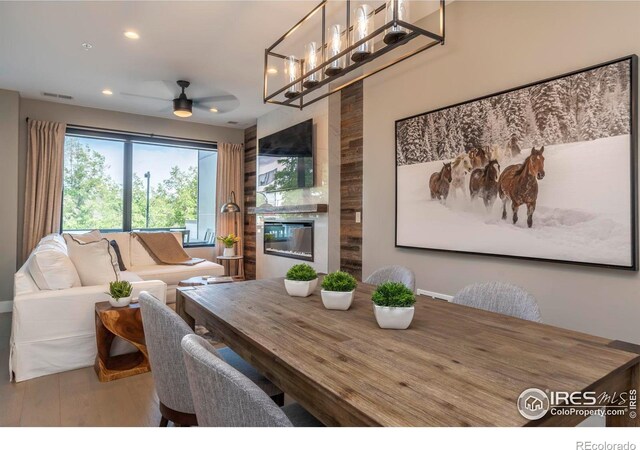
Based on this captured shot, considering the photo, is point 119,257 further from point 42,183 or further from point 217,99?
point 217,99

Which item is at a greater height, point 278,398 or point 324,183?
point 324,183

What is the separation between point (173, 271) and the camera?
4.45 metres

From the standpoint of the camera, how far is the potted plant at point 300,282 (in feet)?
5.72

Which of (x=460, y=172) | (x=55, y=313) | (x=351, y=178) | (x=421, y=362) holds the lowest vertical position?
(x=55, y=313)

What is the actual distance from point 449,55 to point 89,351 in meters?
3.49

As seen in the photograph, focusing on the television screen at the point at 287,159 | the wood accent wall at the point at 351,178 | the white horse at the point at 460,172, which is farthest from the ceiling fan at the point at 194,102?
the white horse at the point at 460,172

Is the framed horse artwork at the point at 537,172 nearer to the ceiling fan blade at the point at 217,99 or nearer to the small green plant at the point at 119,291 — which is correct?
the small green plant at the point at 119,291

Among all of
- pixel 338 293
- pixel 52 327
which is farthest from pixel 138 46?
pixel 338 293

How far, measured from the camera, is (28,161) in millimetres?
4594

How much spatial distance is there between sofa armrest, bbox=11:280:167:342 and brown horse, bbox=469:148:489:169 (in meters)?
2.87

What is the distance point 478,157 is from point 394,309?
167 centimetres

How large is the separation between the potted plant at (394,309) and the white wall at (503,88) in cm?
135

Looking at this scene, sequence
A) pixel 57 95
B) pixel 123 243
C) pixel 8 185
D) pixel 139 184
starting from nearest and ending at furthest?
pixel 8 185 < pixel 57 95 < pixel 123 243 < pixel 139 184

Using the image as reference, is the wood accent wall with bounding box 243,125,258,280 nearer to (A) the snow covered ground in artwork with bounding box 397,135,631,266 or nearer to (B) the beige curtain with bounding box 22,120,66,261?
(B) the beige curtain with bounding box 22,120,66,261
